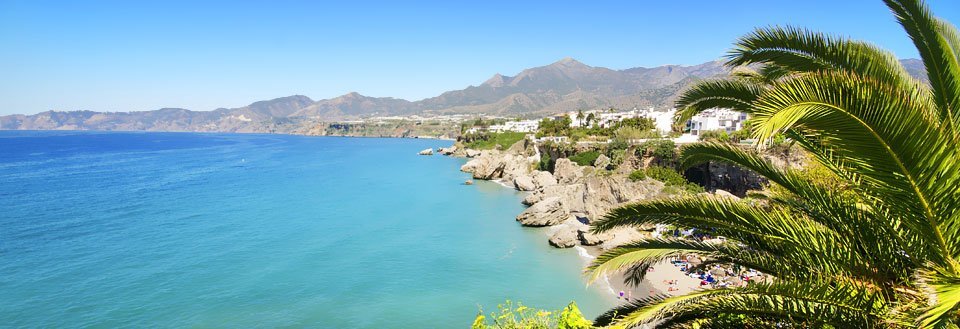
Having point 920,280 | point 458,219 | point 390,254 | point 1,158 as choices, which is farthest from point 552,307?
point 1,158

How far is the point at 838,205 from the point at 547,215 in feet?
89.0

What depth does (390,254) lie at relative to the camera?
90.1ft

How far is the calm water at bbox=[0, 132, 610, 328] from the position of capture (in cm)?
1947

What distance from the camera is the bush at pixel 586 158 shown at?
48562 mm

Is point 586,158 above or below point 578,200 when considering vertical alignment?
above

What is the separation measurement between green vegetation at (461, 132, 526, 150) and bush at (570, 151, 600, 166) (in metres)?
37.1

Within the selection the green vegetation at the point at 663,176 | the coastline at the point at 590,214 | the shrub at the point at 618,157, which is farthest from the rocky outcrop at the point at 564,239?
the shrub at the point at 618,157

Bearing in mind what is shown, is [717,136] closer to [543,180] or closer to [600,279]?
[543,180]

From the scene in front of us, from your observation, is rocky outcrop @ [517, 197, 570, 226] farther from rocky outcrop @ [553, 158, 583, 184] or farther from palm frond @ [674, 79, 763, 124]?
palm frond @ [674, 79, 763, 124]

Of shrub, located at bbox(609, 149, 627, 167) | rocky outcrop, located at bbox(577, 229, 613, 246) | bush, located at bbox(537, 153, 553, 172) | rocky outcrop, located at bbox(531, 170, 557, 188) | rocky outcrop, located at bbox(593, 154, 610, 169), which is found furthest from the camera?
bush, located at bbox(537, 153, 553, 172)

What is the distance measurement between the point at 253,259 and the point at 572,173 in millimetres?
29352

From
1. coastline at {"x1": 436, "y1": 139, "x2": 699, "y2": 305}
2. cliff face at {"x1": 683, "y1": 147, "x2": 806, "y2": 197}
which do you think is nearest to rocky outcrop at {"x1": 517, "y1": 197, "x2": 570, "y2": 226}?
coastline at {"x1": 436, "y1": 139, "x2": 699, "y2": 305}

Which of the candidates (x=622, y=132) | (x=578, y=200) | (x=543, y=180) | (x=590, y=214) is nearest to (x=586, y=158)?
(x=543, y=180)

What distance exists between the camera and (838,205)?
5.35 m
